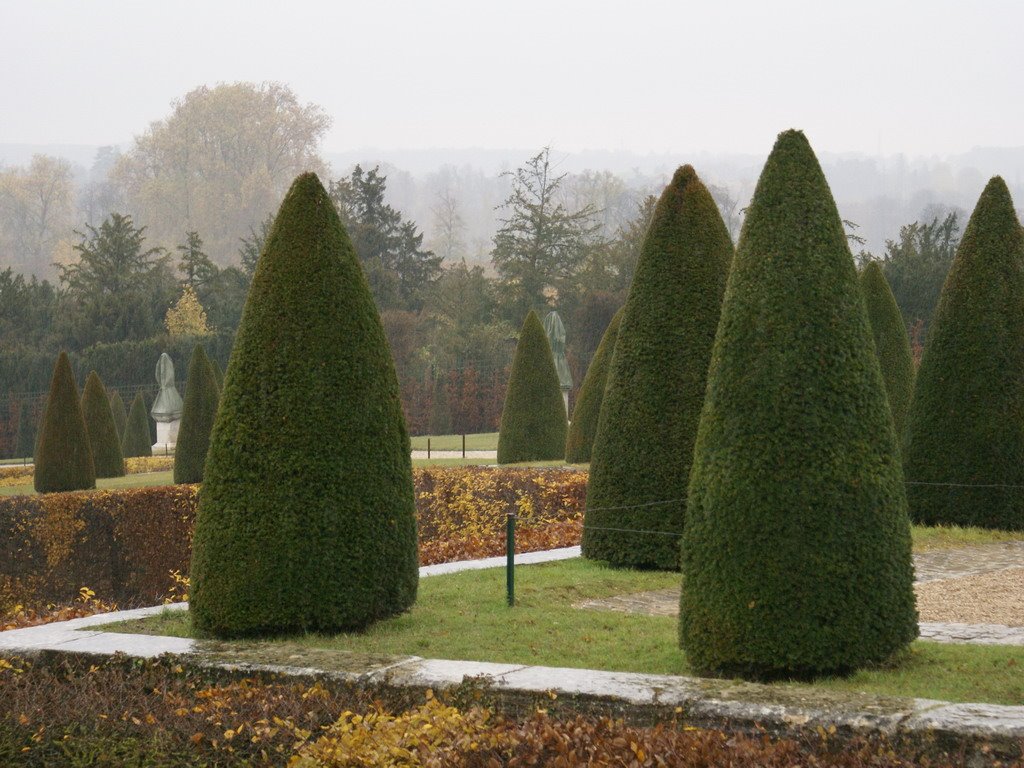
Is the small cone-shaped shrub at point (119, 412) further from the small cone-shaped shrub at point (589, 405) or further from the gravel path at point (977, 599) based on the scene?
the gravel path at point (977, 599)

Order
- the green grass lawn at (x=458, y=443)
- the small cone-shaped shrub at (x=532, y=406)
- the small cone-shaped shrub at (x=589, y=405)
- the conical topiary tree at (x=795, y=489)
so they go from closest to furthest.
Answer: the conical topiary tree at (x=795, y=489), the small cone-shaped shrub at (x=589, y=405), the small cone-shaped shrub at (x=532, y=406), the green grass lawn at (x=458, y=443)

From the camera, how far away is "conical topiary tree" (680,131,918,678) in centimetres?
669

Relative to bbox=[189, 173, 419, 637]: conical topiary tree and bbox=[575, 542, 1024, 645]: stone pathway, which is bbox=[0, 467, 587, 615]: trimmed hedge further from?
bbox=[189, 173, 419, 637]: conical topiary tree

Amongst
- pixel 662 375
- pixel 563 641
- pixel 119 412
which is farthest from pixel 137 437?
pixel 563 641

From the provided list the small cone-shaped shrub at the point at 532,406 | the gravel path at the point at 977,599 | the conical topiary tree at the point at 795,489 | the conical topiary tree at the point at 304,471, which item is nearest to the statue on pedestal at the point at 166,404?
the small cone-shaped shrub at the point at 532,406

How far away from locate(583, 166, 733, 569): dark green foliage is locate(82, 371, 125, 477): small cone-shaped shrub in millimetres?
20467

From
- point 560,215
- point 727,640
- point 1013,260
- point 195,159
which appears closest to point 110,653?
point 727,640

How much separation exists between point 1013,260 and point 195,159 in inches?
2863

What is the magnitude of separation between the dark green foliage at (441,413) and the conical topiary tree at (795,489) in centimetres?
3385

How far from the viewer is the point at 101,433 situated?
29.5 metres

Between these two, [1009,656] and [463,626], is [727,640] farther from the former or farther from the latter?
[463,626]

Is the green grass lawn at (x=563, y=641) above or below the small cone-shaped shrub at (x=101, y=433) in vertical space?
below

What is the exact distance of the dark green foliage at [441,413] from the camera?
40.9 m

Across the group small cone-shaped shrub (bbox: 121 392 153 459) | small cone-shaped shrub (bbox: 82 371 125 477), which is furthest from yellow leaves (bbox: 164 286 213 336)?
small cone-shaped shrub (bbox: 82 371 125 477)
